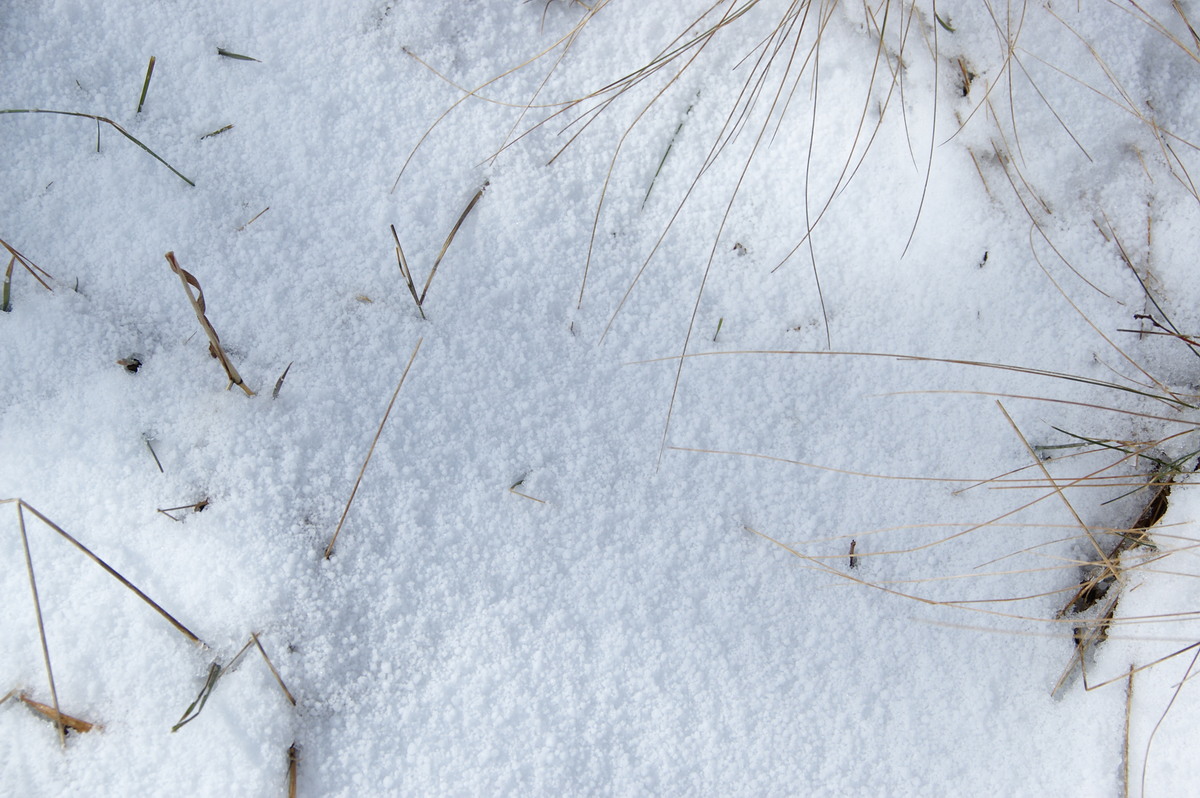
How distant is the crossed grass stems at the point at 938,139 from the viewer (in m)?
0.96

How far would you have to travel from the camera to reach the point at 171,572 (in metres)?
0.86

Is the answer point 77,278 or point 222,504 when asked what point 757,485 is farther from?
point 77,278

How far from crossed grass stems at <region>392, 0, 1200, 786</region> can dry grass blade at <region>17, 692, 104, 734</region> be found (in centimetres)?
74

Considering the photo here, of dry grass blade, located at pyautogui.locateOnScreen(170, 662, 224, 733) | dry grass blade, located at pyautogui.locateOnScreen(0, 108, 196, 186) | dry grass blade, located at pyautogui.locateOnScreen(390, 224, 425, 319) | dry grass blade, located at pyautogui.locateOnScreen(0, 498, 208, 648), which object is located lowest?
dry grass blade, located at pyautogui.locateOnScreen(170, 662, 224, 733)

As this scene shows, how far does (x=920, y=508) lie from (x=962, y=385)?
179 millimetres

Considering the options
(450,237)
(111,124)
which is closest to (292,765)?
(450,237)

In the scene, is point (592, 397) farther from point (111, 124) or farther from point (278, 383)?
point (111, 124)

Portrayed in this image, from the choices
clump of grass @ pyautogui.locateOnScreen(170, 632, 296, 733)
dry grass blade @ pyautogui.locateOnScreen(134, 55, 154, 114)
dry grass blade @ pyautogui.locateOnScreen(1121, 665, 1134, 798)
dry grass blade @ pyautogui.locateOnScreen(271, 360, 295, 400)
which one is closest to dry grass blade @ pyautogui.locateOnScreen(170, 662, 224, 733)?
clump of grass @ pyautogui.locateOnScreen(170, 632, 296, 733)

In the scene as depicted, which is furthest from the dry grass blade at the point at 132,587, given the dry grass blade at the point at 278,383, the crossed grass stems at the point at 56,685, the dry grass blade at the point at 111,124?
the dry grass blade at the point at 111,124

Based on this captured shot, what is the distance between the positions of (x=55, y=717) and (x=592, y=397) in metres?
0.72

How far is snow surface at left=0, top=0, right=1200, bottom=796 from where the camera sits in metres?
0.86

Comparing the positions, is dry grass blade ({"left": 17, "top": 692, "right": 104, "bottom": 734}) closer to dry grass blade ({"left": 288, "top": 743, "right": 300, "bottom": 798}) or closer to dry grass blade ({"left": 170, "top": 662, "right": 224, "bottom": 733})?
dry grass blade ({"left": 170, "top": 662, "right": 224, "bottom": 733})

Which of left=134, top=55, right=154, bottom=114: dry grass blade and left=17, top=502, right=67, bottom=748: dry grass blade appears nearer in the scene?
left=17, top=502, right=67, bottom=748: dry grass blade

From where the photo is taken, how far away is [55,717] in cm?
83
